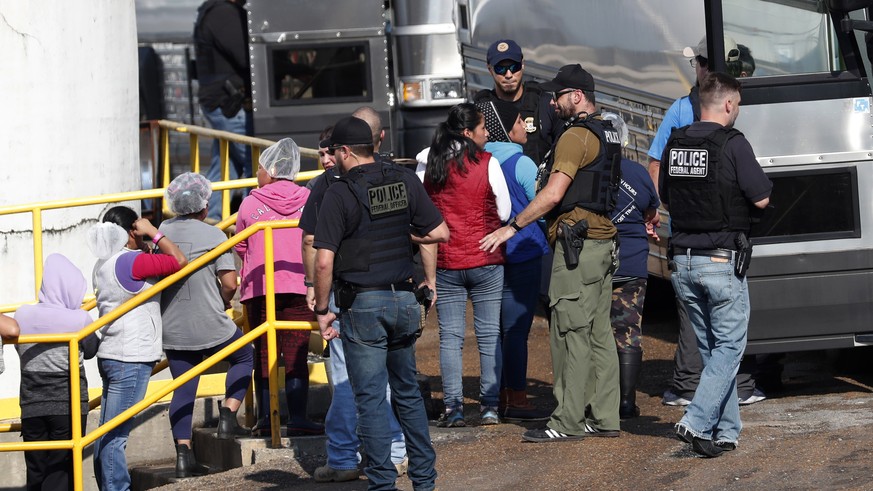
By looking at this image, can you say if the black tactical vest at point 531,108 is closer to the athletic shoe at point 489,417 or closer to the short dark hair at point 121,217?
the athletic shoe at point 489,417

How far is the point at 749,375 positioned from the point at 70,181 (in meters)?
4.56

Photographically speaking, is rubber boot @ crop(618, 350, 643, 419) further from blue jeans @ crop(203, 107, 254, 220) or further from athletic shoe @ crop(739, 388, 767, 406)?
blue jeans @ crop(203, 107, 254, 220)

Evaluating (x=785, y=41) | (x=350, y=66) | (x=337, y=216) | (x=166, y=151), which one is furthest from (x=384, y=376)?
(x=350, y=66)

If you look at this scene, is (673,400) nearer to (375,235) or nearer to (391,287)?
(391,287)

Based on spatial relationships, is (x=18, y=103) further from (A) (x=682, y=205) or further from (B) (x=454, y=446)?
(A) (x=682, y=205)

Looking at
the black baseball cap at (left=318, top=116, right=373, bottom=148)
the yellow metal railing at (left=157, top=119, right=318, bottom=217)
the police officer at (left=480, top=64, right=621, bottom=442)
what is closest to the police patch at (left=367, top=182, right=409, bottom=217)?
the black baseball cap at (left=318, top=116, right=373, bottom=148)

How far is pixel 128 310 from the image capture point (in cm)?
669

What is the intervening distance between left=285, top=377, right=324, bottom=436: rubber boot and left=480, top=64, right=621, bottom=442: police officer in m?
1.22

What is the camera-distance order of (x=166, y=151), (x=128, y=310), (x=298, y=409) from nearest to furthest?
(x=128, y=310), (x=298, y=409), (x=166, y=151)

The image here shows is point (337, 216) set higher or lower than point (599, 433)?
higher

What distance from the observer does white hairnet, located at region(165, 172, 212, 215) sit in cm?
699

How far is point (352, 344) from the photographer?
5.64 m

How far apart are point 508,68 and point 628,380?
1.99m

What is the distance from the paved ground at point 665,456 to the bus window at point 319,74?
4.71 m
